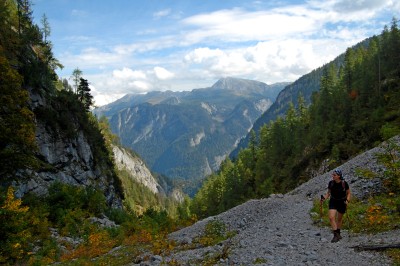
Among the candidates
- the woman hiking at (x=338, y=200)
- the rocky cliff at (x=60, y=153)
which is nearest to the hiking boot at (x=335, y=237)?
the woman hiking at (x=338, y=200)

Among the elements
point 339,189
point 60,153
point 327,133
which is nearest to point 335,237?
point 339,189

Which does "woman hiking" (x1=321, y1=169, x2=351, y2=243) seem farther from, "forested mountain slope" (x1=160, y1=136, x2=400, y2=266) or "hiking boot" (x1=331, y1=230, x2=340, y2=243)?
"forested mountain slope" (x1=160, y1=136, x2=400, y2=266)

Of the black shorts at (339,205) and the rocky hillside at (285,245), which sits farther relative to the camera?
the black shorts at (339,205)

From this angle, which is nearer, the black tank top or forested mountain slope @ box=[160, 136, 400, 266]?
forested mountain slope @ box=[160, 136, 400, 266]

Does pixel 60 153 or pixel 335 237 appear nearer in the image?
pixel 335 237

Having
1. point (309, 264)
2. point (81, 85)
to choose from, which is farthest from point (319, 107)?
point (309, 264)

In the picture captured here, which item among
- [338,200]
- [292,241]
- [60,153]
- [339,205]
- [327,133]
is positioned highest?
[60,153]

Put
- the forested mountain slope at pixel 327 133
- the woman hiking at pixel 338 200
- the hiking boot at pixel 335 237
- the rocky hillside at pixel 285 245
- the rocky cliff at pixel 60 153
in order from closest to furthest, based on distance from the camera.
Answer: the rocky hillside at pixel 285 245 < the hiking boot at pixel 335 237 < the woman hiking at pixel 338 200 < the rocky cliff at pixel 60 153 < the forested mountain slope at pixel 327 133

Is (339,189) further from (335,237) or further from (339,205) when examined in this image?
(335,237)

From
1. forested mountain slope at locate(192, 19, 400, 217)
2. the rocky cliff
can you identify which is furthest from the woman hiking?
forested mountain slope at locate(192, 19, 400, 217)

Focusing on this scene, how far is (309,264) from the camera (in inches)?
408

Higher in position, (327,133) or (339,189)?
(327,133)

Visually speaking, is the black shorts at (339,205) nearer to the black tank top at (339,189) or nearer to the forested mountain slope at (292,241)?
the black tank top at (339,189)

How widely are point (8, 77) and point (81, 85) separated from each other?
5888 centimetres
